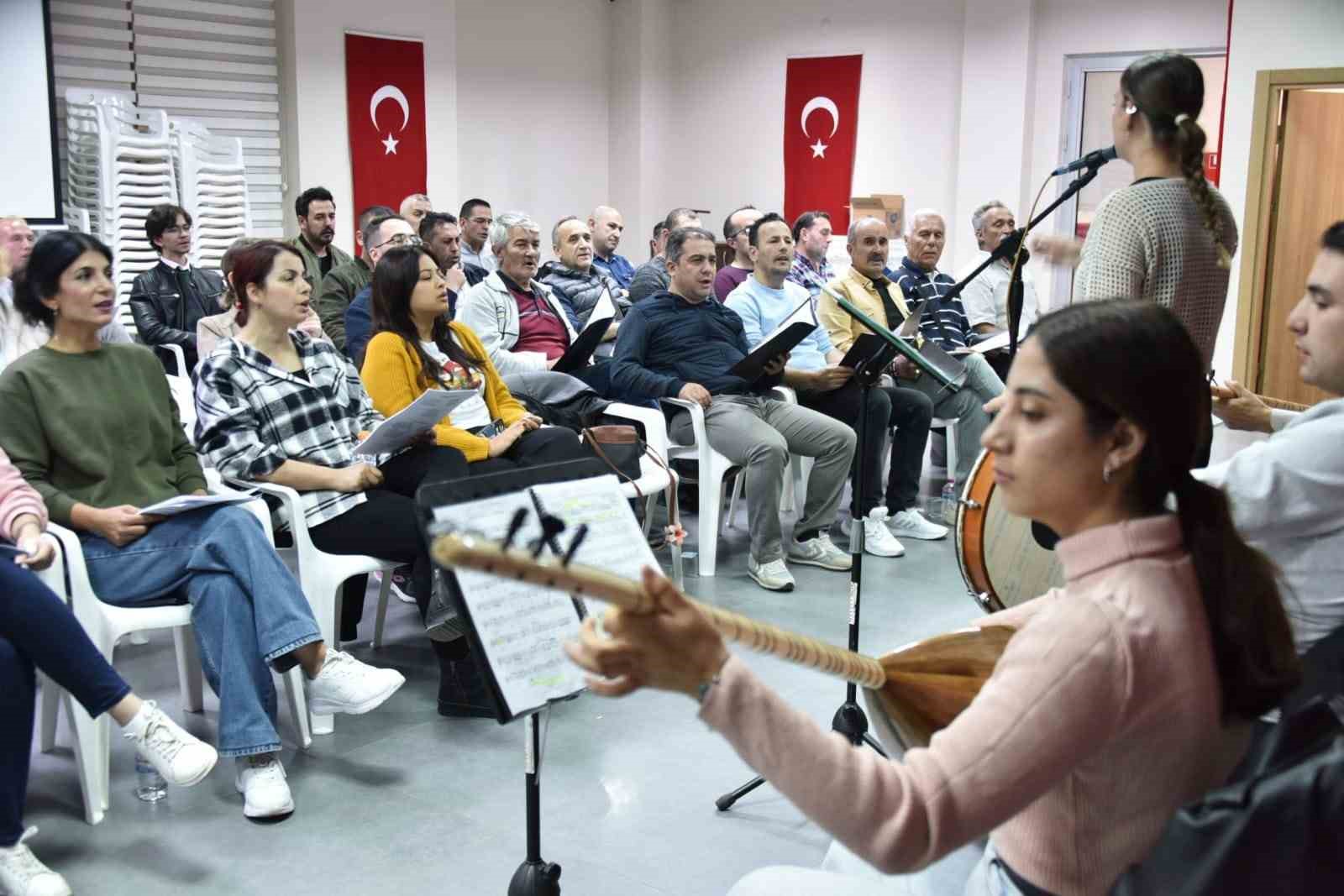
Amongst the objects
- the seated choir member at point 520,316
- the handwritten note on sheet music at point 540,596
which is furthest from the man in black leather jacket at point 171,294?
the handwritten note on sheet music at point 540,596

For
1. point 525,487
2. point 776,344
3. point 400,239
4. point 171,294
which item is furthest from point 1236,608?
point 171,294

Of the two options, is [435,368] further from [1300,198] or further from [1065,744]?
[1300,198]

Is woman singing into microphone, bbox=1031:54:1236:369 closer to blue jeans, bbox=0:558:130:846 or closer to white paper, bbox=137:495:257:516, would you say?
white paper, bbox=137:495:257:516

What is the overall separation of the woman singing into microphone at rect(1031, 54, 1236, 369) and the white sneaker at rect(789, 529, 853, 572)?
89.3 inches

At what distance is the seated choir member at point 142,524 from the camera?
2.55m

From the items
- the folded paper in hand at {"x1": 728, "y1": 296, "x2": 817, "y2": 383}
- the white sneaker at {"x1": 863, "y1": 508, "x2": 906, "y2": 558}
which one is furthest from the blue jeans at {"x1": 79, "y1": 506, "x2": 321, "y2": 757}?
the white sneaker at {"x1": 863, "y1": 508, "x2": 906, "y2": 558}

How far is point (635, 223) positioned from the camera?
9953 mm

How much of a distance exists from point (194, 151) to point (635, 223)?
4003 millimetres

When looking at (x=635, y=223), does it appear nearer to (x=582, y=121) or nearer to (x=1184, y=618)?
(x=582, y=121)

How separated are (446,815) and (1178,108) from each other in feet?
6.26

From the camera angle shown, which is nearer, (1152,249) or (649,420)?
(1152,249)

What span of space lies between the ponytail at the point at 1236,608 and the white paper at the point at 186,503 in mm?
2171

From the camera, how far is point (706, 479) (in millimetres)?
4320

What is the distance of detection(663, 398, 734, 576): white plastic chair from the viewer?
167 inches
